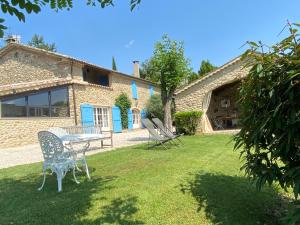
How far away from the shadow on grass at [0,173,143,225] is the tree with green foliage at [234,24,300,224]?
1.77 meters

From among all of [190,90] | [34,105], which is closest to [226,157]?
[190,90]

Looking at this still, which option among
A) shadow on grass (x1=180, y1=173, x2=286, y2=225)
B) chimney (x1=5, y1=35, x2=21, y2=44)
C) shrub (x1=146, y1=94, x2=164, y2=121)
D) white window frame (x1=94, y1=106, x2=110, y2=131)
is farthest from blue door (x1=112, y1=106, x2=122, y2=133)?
shadow on grass (x1=180, y1=173, x2=286, y2=225)

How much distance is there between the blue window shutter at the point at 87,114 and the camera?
17688 millimetres

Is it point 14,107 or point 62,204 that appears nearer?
point 62,204

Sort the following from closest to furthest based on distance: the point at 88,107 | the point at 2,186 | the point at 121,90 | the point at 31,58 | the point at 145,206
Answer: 1. the point at 145,206
2. the point at 2,186
3. the point at 88,107
4. the point at 31,58
5. the point at 121,90

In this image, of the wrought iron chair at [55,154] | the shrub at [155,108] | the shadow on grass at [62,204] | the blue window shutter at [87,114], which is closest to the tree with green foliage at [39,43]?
the shrub at [155,108]

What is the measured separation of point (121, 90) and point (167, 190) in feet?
62.6

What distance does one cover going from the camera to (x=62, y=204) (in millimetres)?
3980

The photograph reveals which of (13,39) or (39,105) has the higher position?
(13,39)

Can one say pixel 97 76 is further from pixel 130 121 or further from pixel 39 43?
pixel 39 43

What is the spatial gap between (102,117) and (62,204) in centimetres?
1649

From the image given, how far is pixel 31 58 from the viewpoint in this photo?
19625mm

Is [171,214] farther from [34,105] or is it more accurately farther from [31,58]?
[31,58]

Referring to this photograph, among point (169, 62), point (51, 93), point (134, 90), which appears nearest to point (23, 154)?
point (51, 93)
